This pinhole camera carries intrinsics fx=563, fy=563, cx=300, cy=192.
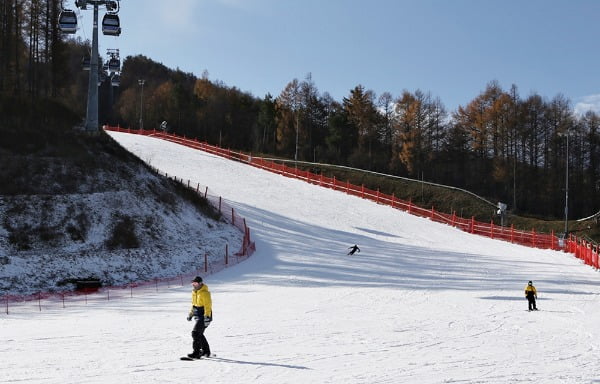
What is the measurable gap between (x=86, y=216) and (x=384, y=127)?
65081mm

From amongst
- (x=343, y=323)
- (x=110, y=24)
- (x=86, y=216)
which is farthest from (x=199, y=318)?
(x=110, y=24)

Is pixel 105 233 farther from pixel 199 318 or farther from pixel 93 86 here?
pixel 199 318

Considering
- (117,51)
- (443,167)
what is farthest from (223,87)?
(117,51)

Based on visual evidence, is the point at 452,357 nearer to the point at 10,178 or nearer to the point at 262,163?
the point at 10,178

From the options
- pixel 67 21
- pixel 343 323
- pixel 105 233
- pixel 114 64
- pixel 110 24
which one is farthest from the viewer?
pixel 114 64

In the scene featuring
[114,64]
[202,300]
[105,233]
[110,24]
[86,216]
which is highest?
[110,24]

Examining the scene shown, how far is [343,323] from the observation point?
14062 mm

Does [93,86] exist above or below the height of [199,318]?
above

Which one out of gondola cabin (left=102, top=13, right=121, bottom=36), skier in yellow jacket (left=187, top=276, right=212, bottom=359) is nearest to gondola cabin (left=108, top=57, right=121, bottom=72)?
gondola cabin (left=102, top=13, right=121, bottom=36)

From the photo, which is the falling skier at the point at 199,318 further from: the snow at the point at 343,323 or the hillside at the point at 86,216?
the hillside at the point at 86,216

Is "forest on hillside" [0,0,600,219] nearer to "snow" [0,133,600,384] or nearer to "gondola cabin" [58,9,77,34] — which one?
"gondola cabin" [58,9,77,34]

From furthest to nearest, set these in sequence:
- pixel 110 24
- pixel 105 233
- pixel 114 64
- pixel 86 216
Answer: pixel 114 64
pixel 110 24
pixel 86 216
pixel 105 233

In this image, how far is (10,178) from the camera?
25594 millimetres

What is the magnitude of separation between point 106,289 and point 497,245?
2292 centimetres
